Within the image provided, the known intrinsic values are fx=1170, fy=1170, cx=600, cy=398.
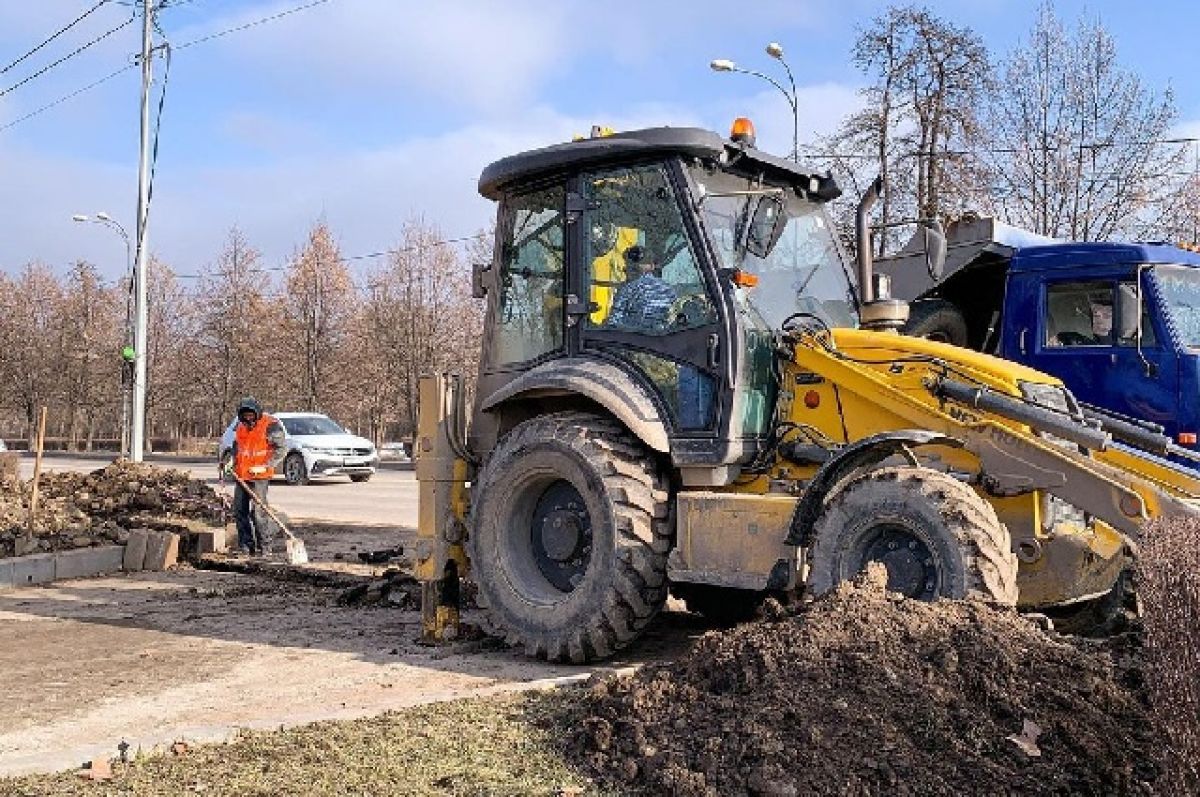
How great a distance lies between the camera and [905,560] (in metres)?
5.70

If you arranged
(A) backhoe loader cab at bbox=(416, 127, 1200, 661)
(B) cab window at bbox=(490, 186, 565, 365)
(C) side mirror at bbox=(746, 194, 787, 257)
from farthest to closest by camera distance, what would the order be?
1. (B) cab window at bbox=(490, 186, 565, 365)
2. (C) side mirror at bbox=(746, 194, 787, 257)
3. (A) backhoe loader cab at bbox=(416, 127, 1200, 661)

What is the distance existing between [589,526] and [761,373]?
1367 mm

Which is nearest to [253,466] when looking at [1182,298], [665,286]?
[665,286]

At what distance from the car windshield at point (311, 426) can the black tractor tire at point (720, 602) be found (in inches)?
736

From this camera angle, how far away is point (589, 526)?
275 inches

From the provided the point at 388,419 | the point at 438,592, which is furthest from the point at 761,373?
the point at 388,419

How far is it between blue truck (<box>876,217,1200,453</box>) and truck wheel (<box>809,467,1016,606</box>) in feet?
10.5

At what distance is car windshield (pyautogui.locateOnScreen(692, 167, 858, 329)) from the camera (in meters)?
6.88

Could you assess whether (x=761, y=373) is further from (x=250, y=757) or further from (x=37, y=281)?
(x=37, y=281)

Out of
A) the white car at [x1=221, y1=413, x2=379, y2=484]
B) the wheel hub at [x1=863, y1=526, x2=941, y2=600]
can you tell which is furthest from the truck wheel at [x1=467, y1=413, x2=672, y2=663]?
the white car at [x1=221, y1=413, x2=379, y2=484]

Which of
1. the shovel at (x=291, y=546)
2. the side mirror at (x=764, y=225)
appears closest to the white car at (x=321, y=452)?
the shovel at (x=291, y=546)

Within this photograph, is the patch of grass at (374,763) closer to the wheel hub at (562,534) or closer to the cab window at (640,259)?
the wheel hub at (562,534)

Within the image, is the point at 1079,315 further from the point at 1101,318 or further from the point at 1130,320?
the point at 1130,320

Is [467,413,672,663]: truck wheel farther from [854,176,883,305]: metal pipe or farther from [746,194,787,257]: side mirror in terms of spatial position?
[854,176,883,305]: metal pipe
